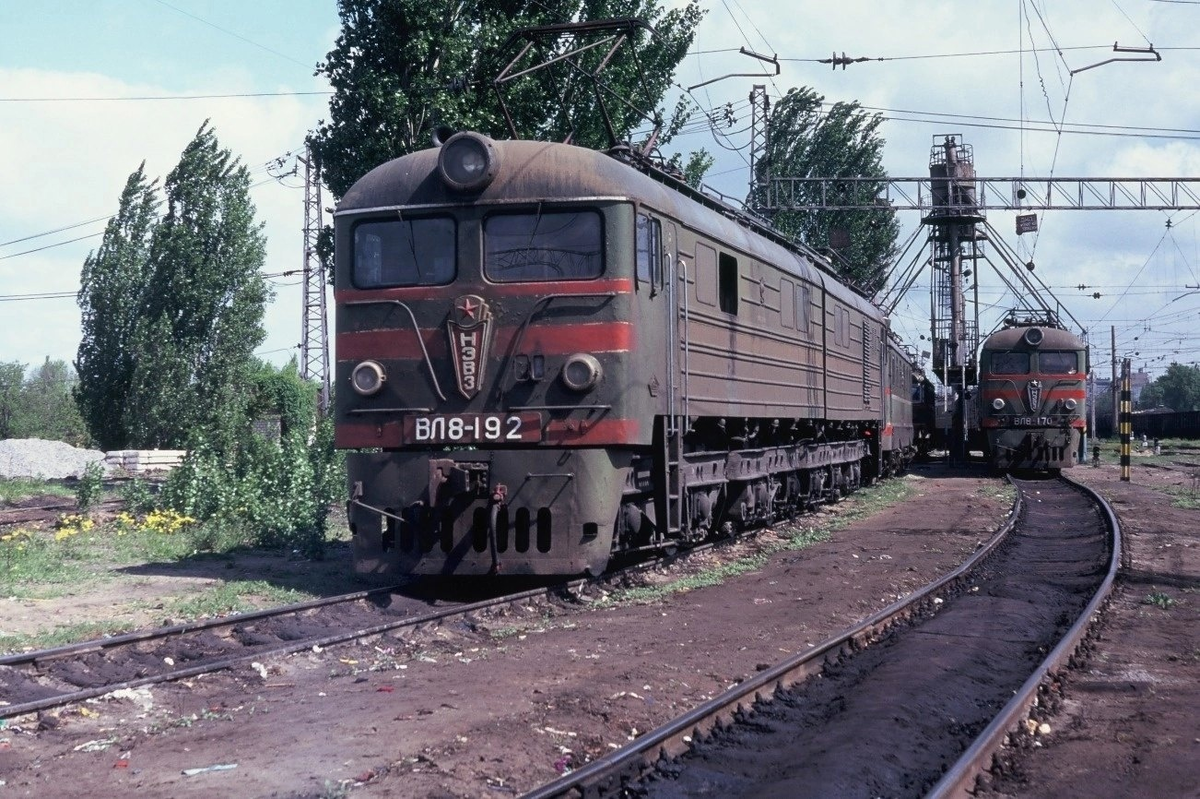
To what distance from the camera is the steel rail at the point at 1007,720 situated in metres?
5.08

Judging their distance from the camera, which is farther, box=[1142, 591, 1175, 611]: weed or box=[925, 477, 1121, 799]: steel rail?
box=[1142, 591, 1175, 611]: weed

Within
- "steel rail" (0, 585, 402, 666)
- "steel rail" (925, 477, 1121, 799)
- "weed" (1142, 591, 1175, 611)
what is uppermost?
"steel rail" (0, 585, 402, 666)

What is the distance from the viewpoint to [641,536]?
→ 11.6 meters

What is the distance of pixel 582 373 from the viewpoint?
385 inches

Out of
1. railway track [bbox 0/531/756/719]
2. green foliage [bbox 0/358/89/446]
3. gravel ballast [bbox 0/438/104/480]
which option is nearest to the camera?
railway track [bbox 0/531/756/719]

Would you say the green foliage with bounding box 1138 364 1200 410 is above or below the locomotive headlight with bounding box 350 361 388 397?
above

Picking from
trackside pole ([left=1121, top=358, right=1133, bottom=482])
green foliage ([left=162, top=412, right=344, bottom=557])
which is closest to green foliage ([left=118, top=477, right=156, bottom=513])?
green foliage ([left=162, top=412, right=344, bottom=557])

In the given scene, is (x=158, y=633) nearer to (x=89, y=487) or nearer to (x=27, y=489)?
Result: (x=89, y=487)

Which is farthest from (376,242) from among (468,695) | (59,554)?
(59,554)

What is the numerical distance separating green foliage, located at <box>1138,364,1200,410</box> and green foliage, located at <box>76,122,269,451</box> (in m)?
113

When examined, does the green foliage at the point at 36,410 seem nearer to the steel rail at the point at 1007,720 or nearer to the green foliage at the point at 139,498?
the green foliage at the point at 139,498

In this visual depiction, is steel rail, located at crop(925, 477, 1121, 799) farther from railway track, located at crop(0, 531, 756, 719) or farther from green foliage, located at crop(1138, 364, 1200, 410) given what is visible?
green foliage, located at crop(1138, 364, 1200, 410)

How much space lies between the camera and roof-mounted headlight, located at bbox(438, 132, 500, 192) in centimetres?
997

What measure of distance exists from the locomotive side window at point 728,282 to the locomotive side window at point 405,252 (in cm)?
357
